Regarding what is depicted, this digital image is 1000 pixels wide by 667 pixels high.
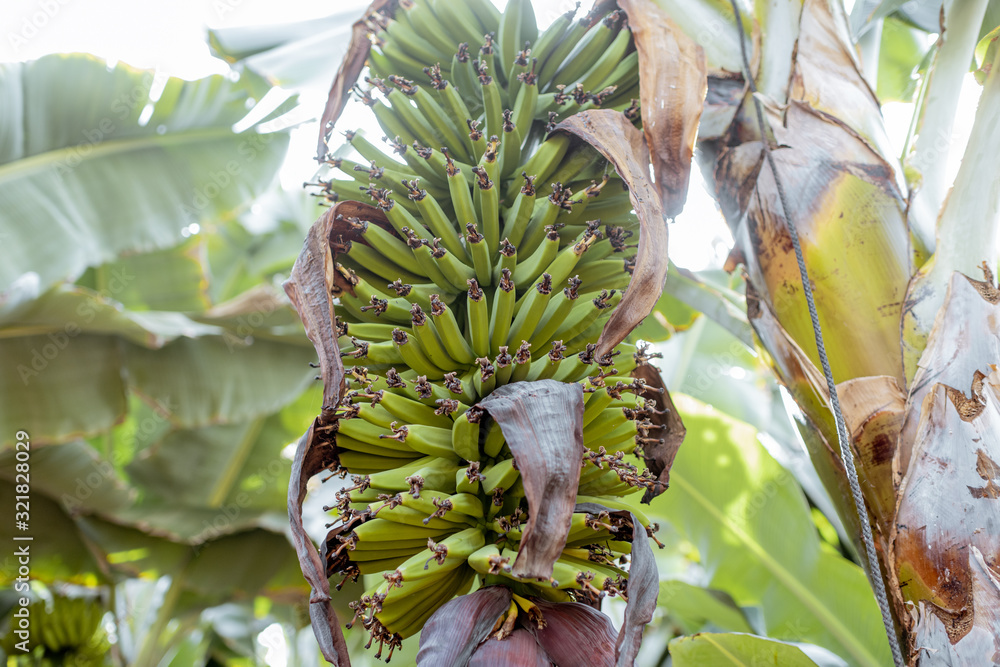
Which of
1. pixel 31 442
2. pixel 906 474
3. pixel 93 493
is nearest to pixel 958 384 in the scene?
pixel 906 474

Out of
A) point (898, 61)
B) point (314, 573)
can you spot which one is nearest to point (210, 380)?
point (314, 573)

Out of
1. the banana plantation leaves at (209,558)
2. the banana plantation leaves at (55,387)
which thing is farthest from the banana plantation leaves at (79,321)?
the banana plantation leaves at (209,558)

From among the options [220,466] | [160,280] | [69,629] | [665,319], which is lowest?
[69,629]

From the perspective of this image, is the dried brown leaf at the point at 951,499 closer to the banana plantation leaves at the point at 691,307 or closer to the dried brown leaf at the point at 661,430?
the dried brown leaf at the point at 661,430

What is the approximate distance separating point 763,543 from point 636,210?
106cm

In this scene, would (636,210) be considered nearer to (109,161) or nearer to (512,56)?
(512,56)

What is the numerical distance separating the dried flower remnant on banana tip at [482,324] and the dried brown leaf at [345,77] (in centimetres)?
2

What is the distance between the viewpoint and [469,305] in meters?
0.74

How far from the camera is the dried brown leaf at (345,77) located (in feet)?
3.12

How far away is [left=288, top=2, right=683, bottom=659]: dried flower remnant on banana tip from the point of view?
0.65 m

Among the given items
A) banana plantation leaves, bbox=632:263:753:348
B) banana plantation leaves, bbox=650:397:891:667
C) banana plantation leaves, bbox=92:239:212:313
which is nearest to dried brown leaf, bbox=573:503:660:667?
banana plantation leaves, bbox=632:263:753:348

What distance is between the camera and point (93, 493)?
2131mm

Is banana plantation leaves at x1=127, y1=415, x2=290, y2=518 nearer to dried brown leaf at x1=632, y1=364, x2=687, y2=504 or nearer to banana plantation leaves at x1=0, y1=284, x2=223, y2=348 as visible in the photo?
banana plantation leaves at x1=0, y1=284, x2=223, y2=348

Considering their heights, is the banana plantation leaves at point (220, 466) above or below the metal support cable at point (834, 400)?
below
